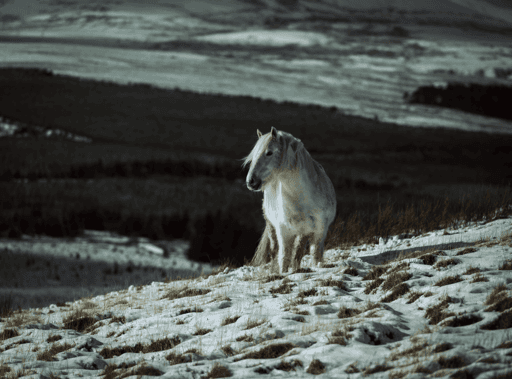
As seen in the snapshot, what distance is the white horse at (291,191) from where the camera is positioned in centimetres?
678

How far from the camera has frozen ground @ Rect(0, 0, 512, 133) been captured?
2627 inches

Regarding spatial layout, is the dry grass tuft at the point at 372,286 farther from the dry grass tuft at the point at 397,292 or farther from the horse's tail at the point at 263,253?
the horse's tail at the point at 263,253

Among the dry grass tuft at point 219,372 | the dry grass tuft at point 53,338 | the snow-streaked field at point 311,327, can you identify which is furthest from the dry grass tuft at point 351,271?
the dry grass tuft at point 53,338

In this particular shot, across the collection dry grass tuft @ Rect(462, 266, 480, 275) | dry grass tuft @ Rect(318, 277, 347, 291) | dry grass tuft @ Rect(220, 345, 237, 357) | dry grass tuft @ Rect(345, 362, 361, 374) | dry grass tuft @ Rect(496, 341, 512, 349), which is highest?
dry grass tuft @ Rect(496, 341, 512, 349)

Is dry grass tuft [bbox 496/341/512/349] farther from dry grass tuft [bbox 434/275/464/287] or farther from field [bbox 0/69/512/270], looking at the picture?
field [bbox 0/69/512/270]

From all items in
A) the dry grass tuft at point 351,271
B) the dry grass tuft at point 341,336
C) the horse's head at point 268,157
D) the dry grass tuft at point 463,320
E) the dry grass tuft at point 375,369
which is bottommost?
the dry grass tuft at point 351,271

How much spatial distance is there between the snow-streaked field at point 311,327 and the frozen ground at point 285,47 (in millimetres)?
49610

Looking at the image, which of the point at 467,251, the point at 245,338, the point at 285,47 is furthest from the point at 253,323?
the point at 285,47

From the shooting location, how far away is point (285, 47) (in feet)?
397

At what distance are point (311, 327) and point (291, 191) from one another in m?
2.35

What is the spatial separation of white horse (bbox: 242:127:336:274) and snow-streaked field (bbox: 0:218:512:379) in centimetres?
51

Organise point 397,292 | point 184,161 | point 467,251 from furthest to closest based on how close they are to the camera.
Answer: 1. point 184,161
2. point 467,251
3. point 397,292

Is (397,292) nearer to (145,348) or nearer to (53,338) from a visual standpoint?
(145,348)

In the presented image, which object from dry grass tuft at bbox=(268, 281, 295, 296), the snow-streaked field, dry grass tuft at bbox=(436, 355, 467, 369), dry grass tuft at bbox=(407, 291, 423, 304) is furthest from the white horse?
dry grass tuft at bbox=(436, 355, 467, 369)
